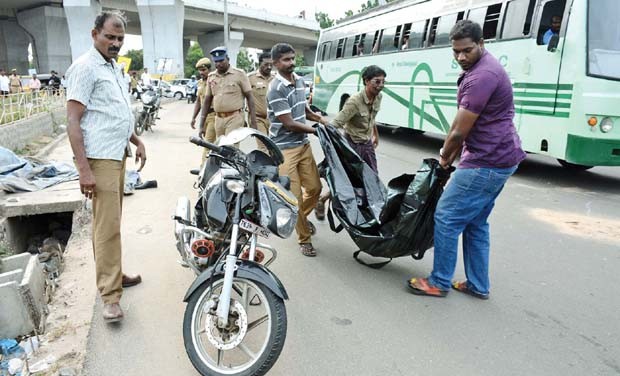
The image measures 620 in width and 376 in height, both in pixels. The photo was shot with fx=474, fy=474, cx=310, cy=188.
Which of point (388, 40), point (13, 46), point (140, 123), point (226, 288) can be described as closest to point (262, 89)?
point (226, 288)

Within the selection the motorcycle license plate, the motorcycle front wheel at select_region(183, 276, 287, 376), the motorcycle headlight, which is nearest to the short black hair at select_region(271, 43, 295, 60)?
the motorcycle headlight

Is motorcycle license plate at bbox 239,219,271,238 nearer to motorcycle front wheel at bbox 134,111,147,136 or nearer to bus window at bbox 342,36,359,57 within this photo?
motorcycle front wheel at bbox 134,111,147,136

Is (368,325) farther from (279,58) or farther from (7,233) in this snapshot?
(7,233)

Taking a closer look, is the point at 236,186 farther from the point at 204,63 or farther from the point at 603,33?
the point at 204,63

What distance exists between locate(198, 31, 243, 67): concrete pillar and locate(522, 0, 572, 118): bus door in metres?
39.3

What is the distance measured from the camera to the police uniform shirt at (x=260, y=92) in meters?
7.26

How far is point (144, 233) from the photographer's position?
4.88 metres

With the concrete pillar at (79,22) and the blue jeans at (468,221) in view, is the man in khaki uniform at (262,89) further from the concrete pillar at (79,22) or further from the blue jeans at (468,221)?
the concrete pillar at (79,22)

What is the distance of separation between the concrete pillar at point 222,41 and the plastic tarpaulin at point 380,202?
42.2 metres

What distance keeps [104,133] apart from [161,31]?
37.4 m

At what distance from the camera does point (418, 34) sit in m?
10.4

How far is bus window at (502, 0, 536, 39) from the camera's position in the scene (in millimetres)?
7586

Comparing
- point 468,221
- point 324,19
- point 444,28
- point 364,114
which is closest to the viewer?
point 468,221

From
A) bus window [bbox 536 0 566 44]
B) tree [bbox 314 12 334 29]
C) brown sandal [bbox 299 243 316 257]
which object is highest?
tree [bbox 314 12 334 29]
